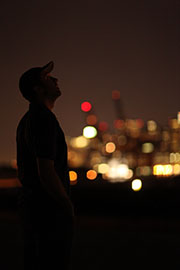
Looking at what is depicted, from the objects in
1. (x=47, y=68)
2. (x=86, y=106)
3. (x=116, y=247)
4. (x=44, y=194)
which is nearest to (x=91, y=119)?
(x=86, y=106)

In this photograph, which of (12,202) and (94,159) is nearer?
(12,202)

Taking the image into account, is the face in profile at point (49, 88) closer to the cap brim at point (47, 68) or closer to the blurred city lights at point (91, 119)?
the cap brim at point (47, 68)

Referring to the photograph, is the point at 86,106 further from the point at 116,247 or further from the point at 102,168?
the point at 116,247

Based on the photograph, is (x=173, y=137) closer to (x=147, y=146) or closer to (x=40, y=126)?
(x=147, y=146)

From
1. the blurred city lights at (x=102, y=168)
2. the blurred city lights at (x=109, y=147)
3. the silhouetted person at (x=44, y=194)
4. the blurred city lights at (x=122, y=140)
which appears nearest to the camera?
the silhouetted person at (x=44, y=194)

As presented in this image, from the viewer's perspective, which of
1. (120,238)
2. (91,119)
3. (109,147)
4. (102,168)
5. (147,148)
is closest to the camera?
(120,238)

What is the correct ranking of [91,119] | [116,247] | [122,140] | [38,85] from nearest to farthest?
[38,85] → [116,247] → [91,119] → [122,140]

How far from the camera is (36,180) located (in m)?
2.04

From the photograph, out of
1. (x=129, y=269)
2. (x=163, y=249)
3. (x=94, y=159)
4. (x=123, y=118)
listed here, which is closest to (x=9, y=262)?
(x=129, y=269)

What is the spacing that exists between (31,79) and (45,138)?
39 cm

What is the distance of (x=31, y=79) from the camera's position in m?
2.20

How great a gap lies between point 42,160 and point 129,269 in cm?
330

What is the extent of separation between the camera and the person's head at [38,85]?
220 cm

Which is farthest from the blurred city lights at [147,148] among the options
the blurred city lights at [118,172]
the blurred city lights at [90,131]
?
the blurred city lights at [90,131]
